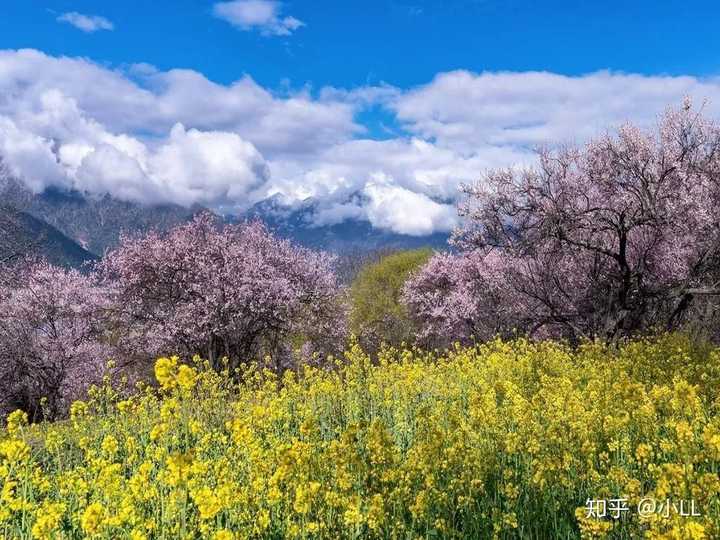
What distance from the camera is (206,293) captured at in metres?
20.1

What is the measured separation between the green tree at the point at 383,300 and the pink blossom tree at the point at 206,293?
1716cm

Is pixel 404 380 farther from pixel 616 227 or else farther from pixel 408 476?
pixel 616 227

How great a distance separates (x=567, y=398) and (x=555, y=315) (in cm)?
1148

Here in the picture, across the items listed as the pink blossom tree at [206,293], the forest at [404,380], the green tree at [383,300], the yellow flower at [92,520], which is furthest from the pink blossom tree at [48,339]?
the yellow flower at [92,520]

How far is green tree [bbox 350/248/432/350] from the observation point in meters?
41.6

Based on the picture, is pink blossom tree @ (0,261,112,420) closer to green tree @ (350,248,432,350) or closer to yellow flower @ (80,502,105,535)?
green tree @ (350,248,432,350)

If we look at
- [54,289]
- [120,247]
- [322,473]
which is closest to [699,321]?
[322,473]

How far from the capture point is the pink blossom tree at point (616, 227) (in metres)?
16.2

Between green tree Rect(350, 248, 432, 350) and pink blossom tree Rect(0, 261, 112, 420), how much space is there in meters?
19.5

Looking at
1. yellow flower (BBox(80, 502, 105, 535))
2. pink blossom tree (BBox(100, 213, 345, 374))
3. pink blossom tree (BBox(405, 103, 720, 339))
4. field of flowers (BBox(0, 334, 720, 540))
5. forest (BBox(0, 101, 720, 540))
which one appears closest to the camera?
yellow flower (BBox(80, 502, 105, 535))

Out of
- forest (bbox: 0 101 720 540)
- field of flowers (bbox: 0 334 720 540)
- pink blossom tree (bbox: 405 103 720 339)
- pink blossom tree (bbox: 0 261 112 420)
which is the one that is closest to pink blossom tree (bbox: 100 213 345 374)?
forest (bbox: 0 101 720 540)

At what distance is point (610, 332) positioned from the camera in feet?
55.1

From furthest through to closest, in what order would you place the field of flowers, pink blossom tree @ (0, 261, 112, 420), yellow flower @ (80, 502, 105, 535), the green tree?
the green tree
pink blossom tree @ (0, 261, 112, 420)
the field of flowers
yellow flower @ (80, 502, 105, 535)

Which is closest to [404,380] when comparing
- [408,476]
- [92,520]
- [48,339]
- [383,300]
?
[408,476]
